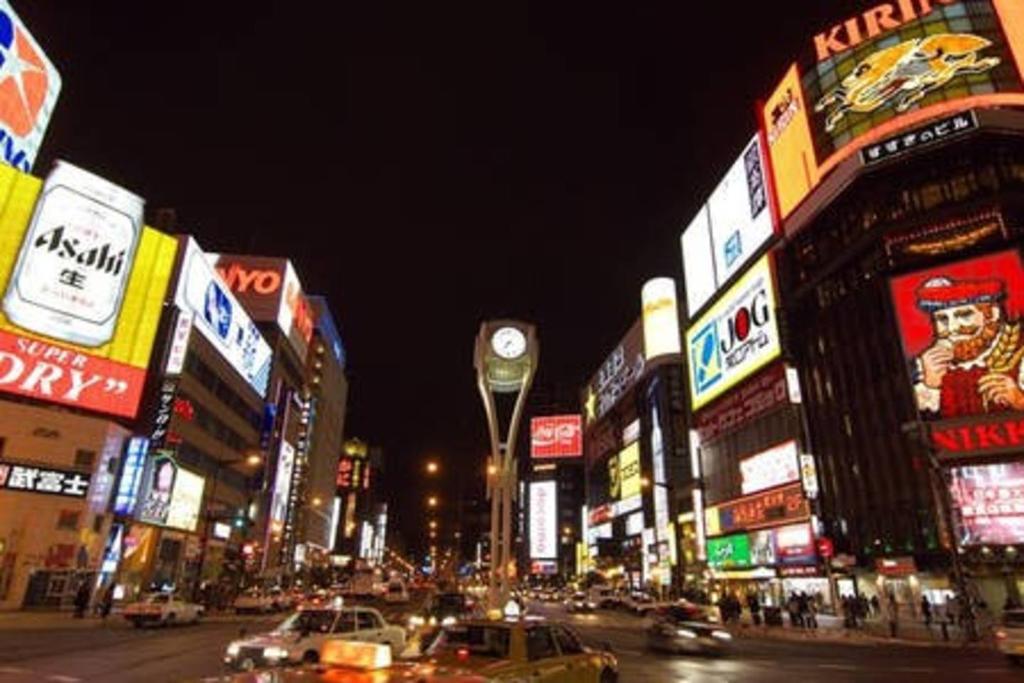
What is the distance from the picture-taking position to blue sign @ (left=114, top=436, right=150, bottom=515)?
1748 inches

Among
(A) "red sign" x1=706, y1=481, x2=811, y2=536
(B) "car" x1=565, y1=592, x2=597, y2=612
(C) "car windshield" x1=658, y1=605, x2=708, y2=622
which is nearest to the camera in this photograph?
(C) "car windshield" x1=658, y1=605, x2=708, y2=622

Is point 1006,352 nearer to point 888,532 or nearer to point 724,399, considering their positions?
point 888,532

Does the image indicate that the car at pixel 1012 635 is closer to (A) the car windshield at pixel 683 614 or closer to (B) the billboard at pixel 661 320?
(A) the car windshield at pixel 683 614

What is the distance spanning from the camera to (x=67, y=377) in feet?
143

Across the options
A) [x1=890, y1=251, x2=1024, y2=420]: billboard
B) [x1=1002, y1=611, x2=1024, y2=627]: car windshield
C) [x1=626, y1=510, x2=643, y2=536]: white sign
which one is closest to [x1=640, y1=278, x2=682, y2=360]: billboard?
[x1=626, y1=510, x2=643, y2=536]: white sign

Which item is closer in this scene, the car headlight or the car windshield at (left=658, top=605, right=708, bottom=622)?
the car headlight

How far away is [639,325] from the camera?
103 meters

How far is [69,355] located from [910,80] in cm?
6371

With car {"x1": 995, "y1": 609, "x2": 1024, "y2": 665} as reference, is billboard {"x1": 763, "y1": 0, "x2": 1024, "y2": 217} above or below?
above

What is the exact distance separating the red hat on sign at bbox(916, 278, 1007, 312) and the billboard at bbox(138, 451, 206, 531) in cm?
5344

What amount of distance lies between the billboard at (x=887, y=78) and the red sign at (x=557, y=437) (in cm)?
8891

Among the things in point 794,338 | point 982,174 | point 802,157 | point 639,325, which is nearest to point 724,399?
point 794,338

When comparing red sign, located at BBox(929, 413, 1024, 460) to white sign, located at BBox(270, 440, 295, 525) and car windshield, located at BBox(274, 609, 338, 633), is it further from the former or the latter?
white sign, located at BBox(270, 440, 295, 525)

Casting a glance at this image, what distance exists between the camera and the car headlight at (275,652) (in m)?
12.9
